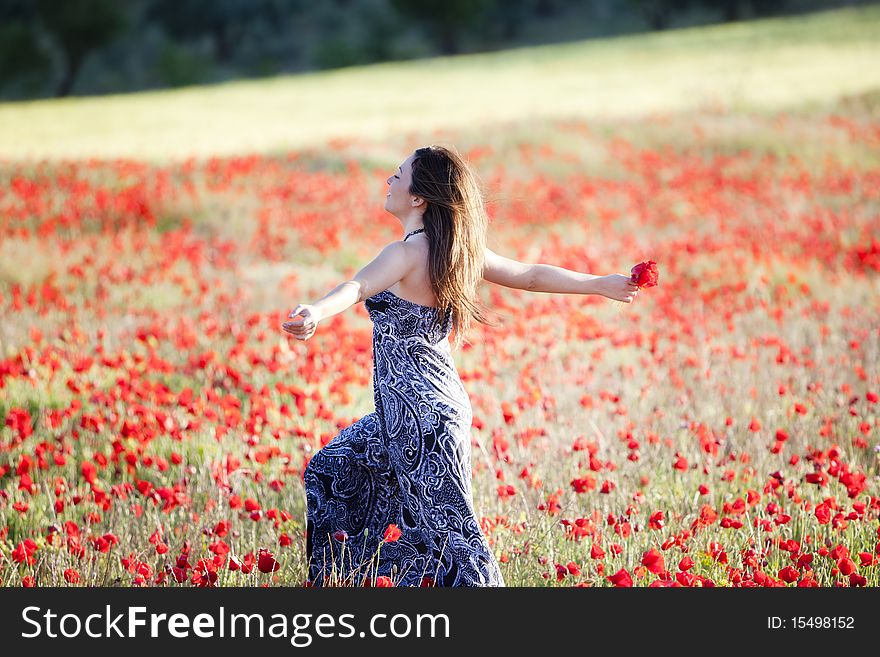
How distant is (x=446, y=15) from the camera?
50844mm

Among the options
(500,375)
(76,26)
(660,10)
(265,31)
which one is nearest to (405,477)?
(500,375)

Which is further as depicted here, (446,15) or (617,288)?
(446,15)

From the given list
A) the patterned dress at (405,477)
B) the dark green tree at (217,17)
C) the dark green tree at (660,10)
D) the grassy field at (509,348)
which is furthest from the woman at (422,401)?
the dark green tree at (217,17)

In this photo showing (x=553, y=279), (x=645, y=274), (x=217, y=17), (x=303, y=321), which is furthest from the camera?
(x=217, y=17)

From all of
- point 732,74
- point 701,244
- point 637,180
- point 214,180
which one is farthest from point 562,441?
point 732,74

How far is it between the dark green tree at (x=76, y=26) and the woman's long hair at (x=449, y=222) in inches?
1594

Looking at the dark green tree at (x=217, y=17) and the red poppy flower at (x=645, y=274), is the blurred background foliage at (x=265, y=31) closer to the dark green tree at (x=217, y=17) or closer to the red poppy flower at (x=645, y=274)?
the dark green tree at (x=217, y=17)

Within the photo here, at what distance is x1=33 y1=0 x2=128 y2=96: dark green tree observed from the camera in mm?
39406

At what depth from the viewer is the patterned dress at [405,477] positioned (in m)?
3.10

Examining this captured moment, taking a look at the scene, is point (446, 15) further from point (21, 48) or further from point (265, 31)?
point (21, 48)

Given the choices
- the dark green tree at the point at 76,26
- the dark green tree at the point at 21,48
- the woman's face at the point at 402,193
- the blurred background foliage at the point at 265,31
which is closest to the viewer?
the woman's face at the point at 402,193

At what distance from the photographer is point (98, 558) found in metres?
3.27

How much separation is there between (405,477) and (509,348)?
10.8 ft

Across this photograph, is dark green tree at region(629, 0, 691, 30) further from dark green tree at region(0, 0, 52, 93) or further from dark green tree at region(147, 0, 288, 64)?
dark green tree at region(0, 0, 52, 93)
